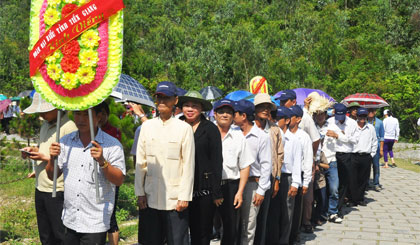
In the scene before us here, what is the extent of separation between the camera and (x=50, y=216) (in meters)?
4.41

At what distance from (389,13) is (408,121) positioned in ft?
65.5

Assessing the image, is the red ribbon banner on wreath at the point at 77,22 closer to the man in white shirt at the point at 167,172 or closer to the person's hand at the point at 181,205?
the man in white shirt at the point at 167,172

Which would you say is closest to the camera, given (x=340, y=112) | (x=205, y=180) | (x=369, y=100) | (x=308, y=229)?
(x=205, y=180)

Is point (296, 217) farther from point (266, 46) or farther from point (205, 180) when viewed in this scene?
point (266, 46)

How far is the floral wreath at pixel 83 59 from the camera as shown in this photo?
11.5 feet

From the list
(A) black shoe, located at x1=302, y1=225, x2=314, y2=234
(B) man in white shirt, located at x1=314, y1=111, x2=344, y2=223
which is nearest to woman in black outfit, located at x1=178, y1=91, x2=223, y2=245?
(A) black shoe, located at x1=302, y1=225, x2=314, y2=234

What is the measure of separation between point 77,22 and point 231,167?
8.08ft

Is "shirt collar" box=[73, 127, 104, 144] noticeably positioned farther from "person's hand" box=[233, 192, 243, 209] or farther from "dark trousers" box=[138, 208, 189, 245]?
"person's hand" box=[233, 192, 243, 209]

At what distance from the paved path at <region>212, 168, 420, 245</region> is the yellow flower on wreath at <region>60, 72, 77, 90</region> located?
3974 mm

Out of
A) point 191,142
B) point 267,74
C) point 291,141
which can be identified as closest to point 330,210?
point 291,141

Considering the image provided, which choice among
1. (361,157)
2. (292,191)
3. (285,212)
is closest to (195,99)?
(292,191)

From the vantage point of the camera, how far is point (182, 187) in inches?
163

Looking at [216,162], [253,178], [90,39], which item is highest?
[90,39]

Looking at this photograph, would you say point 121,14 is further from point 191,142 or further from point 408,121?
point 408,121
